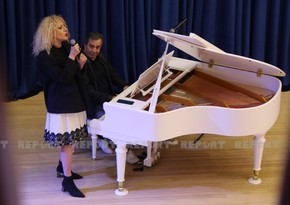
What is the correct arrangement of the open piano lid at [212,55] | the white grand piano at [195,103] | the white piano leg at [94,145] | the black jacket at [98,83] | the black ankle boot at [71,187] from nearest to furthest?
the white grand piano at [195,103], the open piano lid at [212,55], the black ankle boot at [71,187], the black jacket at [98,83], the white piano leg at [94,145]

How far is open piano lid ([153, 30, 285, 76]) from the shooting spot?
8.75 feet

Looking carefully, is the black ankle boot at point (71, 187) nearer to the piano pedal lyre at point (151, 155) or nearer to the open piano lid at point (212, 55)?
the piano pedal lyre at point (151, 155)

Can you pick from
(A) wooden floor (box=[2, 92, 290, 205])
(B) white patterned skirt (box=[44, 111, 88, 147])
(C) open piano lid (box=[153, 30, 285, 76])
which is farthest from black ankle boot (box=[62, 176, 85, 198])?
(C) open piano lid (box=[153, 30, 285, 76])

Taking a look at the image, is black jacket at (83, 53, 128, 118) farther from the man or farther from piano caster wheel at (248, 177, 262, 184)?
piano caster wheel at (248, 177, 262, 184)

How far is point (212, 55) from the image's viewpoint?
3141 mm

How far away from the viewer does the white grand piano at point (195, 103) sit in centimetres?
256

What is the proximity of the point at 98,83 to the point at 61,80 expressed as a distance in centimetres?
68

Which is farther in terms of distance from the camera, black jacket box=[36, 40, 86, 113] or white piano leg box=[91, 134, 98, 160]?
white piano leg box=[91, 134, 98, 160]

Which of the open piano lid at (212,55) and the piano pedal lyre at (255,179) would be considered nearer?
the open piano lid at (212,55)

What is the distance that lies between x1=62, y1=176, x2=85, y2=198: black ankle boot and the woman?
24cm

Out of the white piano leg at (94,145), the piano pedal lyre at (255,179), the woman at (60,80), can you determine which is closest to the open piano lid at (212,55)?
the woman at (60,80)

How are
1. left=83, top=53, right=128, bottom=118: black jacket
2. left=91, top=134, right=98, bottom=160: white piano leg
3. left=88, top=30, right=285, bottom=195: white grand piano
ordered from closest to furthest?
left=88, top=30, right=285, bottom=195: white grand piano < left=83, top=53, right=128, bottom=118: black jacket < left=91, top=134, right=98, bottom=160: white piano leg

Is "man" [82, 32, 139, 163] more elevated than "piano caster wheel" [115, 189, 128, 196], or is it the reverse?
"man" [82, 32, 139, 163]

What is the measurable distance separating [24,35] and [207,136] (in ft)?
7.22
